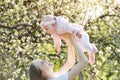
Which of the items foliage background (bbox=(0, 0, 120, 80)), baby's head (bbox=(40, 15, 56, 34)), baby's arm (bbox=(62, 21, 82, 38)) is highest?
baby's head (bbox=(40, 15, 56, 34))

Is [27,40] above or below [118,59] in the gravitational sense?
above

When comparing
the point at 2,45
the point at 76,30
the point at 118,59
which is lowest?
the point at 118,59

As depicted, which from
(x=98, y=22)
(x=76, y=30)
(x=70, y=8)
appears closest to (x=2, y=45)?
(x=70, y=8)

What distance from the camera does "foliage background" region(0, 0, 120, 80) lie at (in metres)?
6.42

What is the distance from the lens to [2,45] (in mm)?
6219

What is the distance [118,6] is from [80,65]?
15.6ft

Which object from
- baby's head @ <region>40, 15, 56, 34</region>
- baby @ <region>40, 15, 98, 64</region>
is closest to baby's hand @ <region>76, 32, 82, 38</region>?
baby @ <region>40, 15, 98, 64</region>

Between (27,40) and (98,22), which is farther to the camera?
(98,22)

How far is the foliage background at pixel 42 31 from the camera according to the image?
6418 mm

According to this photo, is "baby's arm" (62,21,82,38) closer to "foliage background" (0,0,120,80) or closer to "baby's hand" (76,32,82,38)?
"baby's hand" (76,32,82,38)

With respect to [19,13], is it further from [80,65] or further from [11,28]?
[80,65]

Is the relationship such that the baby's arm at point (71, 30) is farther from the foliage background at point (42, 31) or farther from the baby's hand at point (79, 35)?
the foliage background at point (42, 31)

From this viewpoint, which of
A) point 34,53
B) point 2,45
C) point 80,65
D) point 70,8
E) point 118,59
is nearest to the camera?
point 80,65

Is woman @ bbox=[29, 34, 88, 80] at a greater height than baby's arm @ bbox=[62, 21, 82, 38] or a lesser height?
lesser
